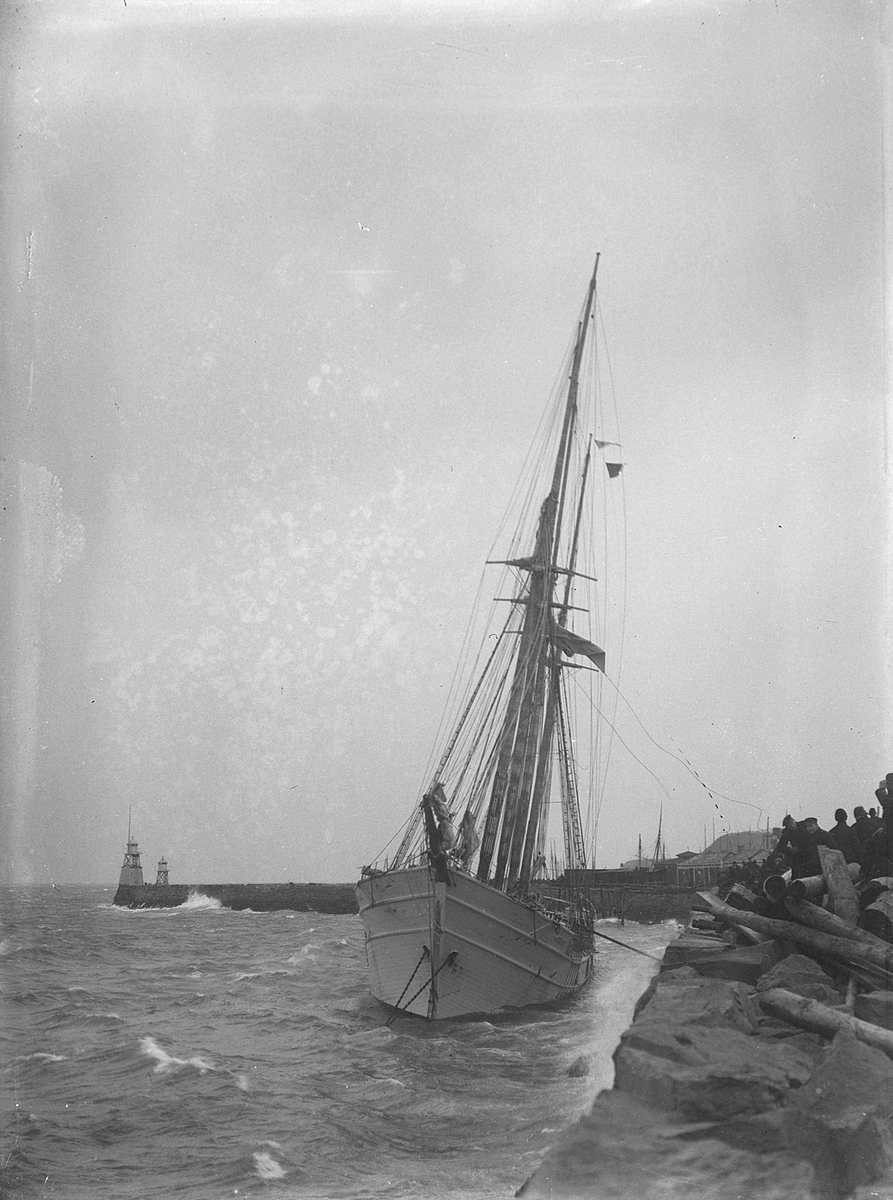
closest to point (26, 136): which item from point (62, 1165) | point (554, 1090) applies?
point (62, 1165)

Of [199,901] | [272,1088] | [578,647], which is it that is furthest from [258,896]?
[272,1088]

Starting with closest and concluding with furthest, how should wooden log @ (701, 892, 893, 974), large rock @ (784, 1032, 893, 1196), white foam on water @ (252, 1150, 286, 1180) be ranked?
large rock @ (784, 1032, 893, 1196)
wooden log @ (701, 892, 893, 974)
white foam on water @ (252, 1150, 286, 1180)

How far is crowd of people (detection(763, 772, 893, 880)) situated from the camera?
9.02m

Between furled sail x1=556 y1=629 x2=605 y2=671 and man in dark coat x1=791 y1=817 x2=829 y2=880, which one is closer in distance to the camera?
man in dark coat x1=791 y1=817 x2=829 y2=880

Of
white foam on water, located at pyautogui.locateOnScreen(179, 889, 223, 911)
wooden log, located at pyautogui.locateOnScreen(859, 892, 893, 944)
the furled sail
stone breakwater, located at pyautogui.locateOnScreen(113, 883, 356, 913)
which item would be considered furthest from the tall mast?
white foam on water, located at pyautogui.locateOnScreen(179, 889, 223, 911)

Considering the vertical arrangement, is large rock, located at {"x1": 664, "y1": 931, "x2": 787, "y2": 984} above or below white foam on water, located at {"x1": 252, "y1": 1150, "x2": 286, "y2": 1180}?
above

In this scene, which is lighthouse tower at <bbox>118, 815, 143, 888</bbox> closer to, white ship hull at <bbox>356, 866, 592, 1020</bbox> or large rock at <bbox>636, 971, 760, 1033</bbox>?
white ship hull at <bbox>356, 866, 592, 1020</bbox>

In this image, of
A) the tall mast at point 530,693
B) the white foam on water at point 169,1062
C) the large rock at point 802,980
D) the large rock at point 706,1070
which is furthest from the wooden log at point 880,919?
the tall mast at point 530,693

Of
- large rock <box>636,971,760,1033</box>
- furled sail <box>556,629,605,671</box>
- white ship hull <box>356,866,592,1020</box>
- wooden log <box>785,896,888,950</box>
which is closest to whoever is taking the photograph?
large rock <box>636,971,760,1033</box>

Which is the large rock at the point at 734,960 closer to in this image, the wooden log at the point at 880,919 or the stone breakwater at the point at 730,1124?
the wooden log at the point at 880,919

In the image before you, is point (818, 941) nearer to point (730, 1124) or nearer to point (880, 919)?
point (880, 919)

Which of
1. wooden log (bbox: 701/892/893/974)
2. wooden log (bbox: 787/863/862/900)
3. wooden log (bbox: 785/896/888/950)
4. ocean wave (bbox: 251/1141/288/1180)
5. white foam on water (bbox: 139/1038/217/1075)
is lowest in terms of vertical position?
white foam on water (bbox: 139/1038/217/1075)

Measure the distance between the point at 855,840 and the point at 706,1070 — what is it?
5.84m

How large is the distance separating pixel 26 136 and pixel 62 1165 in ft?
37.1
